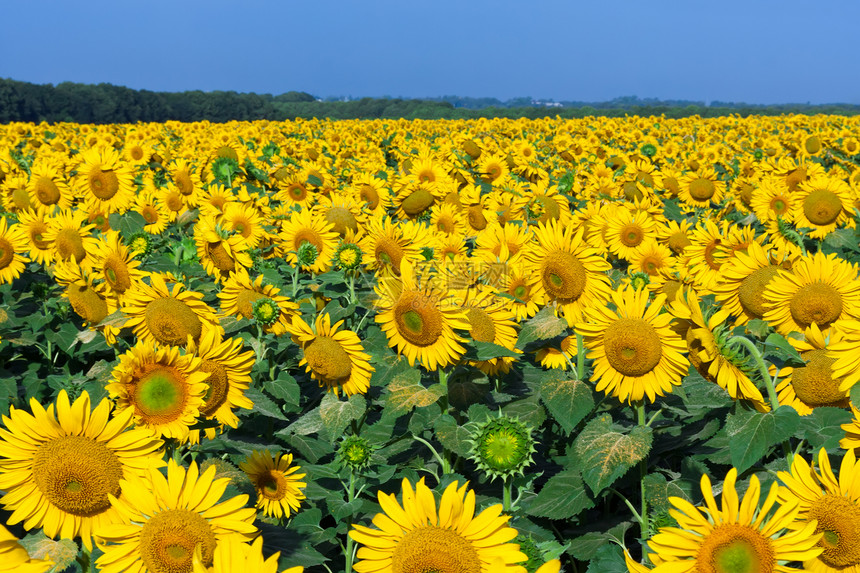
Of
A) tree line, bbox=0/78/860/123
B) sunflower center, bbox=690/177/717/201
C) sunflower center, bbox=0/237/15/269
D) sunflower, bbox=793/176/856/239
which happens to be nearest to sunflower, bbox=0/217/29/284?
sunflower center, bbox=0/237/15/269

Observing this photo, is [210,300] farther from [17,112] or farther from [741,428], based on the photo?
[17,112]

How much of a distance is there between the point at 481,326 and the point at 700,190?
677 centimetres

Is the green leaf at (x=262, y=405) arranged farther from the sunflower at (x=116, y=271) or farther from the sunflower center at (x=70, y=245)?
the sunflower center at (x=70, y=245)

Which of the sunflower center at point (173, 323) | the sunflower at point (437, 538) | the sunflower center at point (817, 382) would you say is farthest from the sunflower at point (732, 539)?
the sunflower center at point (173, 323)

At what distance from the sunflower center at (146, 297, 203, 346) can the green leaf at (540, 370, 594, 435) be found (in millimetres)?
1682

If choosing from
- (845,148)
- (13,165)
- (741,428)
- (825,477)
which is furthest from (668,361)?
(845,148)

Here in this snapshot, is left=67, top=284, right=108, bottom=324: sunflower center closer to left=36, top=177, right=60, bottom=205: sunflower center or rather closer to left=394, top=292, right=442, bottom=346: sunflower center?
left=394, top=292, right=442, bottom=346: sunflower center

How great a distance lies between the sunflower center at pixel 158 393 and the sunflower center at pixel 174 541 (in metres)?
0.64

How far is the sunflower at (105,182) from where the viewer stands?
6715 mm

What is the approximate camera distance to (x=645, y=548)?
7.59 feet

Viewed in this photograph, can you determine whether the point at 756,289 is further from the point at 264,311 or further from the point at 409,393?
the point at 264,311

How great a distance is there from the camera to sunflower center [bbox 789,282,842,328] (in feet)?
9.59

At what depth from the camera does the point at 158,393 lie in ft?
7.63

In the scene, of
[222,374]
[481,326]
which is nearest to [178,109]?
[481,326]
